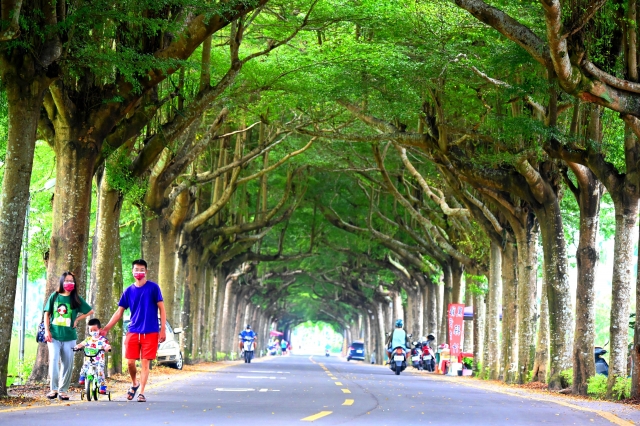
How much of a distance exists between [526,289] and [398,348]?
8888 millimetres

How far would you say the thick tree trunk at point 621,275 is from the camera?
18.2 m

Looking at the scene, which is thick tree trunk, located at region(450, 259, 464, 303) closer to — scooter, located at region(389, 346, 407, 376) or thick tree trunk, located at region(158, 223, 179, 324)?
scooter, located at region(389, 346, 407, 376)

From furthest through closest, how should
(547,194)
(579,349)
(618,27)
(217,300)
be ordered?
(217,300)
(547,194)
(579,349)
(618,27)

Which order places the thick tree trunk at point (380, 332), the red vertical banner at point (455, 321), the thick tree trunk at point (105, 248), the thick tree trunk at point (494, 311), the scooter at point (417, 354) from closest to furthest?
the thick tree trunk at point (105, 248)
the thick tree trunk at point (494, 311)
the red vertical banner at point (455, 321)
the scooter at point (417, 354)
the thick tree trunk at point (380, 332)

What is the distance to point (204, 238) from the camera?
35094mm

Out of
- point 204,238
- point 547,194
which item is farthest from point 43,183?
point 547,194

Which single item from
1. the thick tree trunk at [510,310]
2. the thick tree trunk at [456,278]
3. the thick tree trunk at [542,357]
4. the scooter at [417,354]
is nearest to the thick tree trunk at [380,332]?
the scooter at [417,354]

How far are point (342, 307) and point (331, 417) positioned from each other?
83086 mm

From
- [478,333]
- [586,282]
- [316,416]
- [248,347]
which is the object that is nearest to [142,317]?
[316,416]

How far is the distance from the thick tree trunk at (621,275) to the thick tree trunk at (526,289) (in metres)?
6.35

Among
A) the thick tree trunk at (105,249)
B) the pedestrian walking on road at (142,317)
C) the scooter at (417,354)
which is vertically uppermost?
the thick tree trunk at (105,249)

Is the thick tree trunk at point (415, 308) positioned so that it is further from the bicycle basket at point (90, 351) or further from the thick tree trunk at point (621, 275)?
the bicycle basket at point (90, 351)

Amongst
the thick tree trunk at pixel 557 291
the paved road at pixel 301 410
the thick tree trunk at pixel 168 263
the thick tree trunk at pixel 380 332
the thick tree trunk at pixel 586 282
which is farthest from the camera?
the thick tree trunk at pixel 380 332

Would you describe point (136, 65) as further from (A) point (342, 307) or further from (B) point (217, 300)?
(A) point (342, 307)
